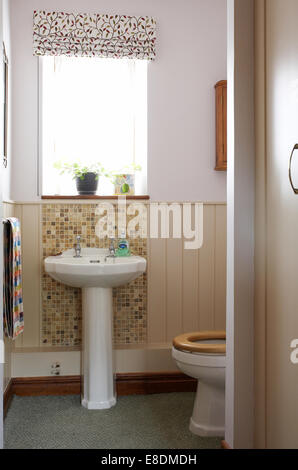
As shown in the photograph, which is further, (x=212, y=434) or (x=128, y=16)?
(x=128, y=16)

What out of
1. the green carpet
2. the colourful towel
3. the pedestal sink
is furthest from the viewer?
the pedestal sink

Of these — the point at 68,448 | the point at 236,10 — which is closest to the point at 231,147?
the point at 236,10

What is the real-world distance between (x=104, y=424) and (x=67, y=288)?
897 millimetres

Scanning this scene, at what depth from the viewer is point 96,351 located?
8.45ft

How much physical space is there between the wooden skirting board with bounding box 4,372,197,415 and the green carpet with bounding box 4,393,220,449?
5cm

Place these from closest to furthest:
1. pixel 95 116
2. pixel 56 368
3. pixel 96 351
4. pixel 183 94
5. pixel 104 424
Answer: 1. pixel 104 424
2. pixel 96 351
3. pixel 56 368
4. pixel 183 94
5. pixel 95 116

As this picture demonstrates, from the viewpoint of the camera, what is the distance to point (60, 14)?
285 cm

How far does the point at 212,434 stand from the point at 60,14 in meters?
2.58

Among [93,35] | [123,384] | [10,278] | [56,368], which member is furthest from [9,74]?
[123,384]

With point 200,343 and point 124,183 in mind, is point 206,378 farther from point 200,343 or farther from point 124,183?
point 124,183

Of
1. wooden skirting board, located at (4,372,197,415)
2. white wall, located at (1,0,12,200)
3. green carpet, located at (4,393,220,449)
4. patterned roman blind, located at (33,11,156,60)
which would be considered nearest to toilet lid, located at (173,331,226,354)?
green carpet, located at (4,393,220,449)

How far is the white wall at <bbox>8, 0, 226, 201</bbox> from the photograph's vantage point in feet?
9.73

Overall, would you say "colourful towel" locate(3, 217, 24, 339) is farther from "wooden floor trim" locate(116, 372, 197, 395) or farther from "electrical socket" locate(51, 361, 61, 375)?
"wooden floor trim" locate(116, 372, 197, 395)
